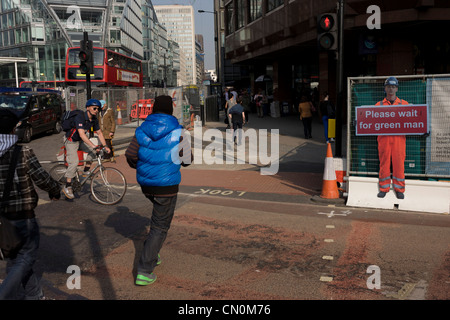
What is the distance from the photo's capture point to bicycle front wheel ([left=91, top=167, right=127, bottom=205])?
809cm

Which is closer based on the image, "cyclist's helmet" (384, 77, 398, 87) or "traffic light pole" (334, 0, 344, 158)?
"cyclist's helmet" (384, 77, 398, 87)

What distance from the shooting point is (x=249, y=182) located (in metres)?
10.4

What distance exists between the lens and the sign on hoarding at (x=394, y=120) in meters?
7.51

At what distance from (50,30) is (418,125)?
73.5m

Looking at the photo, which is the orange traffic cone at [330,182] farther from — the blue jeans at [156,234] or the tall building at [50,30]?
the tall building at [50,30]

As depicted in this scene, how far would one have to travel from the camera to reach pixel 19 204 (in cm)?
361

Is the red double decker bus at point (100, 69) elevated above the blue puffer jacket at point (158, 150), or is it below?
above

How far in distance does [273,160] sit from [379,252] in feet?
26.0

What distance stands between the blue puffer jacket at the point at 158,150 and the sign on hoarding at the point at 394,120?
441 cm

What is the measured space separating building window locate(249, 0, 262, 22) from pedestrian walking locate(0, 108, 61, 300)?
2940 cm

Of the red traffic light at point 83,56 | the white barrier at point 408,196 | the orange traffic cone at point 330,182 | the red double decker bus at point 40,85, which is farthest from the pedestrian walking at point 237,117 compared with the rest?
the red double decker bus at point 40,85

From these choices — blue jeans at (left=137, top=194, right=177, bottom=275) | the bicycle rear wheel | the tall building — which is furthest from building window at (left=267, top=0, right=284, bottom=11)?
the tall building

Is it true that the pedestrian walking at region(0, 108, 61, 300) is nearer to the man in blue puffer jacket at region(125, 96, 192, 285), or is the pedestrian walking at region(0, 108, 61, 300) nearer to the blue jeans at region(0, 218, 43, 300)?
the blue jeans at region(0, 218, 43, 300)
